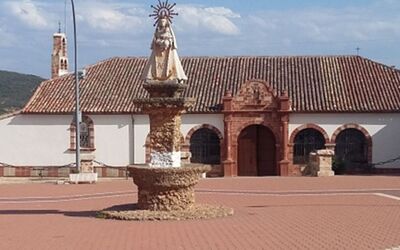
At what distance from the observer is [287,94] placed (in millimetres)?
37500

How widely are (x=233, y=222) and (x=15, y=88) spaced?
270 feet

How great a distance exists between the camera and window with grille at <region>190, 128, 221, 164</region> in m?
38.3

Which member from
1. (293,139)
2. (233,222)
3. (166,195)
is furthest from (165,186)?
(293,139)

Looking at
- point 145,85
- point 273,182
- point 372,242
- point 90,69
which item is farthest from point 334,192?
point 90,69

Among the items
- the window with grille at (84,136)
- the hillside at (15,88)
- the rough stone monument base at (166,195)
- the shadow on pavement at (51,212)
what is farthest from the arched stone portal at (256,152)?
the hillside at (15,88)

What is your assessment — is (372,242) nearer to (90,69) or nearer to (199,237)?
(199,237)

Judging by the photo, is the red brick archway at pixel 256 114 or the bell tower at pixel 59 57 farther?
the bell tower at pixel 59 57

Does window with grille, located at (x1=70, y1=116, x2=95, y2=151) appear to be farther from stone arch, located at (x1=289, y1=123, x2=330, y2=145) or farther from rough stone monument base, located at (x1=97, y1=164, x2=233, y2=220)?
rough stone monument base, located at (x1=97, y1=164, x2=233, y2=220)

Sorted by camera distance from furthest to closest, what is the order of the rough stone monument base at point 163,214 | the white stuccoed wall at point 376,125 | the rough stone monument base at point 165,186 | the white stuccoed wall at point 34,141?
the white stuccoed wall at point 34,141, the white stuccoed wall at point 376,125, the rough stone monument base at point 165,186, the rough stone monument base at point 163,214

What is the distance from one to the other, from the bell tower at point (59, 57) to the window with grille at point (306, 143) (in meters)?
15.3

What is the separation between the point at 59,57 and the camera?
148ft

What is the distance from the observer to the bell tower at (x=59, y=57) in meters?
44.8

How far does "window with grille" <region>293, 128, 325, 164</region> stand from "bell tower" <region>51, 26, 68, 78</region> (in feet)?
50.1

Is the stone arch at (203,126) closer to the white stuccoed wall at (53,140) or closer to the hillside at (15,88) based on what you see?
the white stuccoed wall at (53,140)
